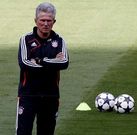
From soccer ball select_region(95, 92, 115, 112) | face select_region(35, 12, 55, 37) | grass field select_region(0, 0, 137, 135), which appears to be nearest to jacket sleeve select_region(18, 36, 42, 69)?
face select_region(35, 12, 55, 37)

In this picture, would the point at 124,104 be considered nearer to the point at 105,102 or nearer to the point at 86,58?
the point at 105,102

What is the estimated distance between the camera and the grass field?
12.9 m

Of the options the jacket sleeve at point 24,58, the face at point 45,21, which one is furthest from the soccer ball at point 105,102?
the face at point 45,21

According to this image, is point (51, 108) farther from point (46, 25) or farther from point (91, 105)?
point (91, 105)

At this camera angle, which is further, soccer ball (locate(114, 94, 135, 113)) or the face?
soccer ball (locate(114, 94, 135, 113))

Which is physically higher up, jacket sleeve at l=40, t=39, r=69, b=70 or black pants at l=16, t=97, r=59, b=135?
jacket sleeve at l=40, t=39, r=69, b=70

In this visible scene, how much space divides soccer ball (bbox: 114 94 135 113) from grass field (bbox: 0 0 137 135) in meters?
0.13

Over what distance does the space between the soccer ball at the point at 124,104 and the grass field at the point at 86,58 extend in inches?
5.0

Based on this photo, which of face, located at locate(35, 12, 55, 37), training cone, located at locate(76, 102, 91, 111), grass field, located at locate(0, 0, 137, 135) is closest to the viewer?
face, located at locate(35, 12, 55, 37)

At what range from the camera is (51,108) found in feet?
29.1

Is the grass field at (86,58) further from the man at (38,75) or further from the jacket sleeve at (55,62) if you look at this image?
the jacket sleeve at (55,62)

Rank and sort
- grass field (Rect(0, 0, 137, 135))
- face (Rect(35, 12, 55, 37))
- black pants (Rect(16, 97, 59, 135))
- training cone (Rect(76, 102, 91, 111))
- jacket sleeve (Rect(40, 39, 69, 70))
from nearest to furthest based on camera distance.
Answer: face (Rect(35, 12, 55, 37))
jacket sleeve (Rect(40, 39, 69, 70))
black pants (Rect(16, 97, 59, 135))
grass field (Rect(0, 0, 137, 135))
training cone (Rect(76, 102, 91, 111))

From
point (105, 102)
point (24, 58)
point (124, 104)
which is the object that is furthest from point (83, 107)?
point (24, 58)

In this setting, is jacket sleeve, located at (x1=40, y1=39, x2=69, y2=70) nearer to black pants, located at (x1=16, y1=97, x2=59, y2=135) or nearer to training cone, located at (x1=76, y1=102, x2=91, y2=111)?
black pants, located at (x1=16, y1=97, x2=59, y2=135)
